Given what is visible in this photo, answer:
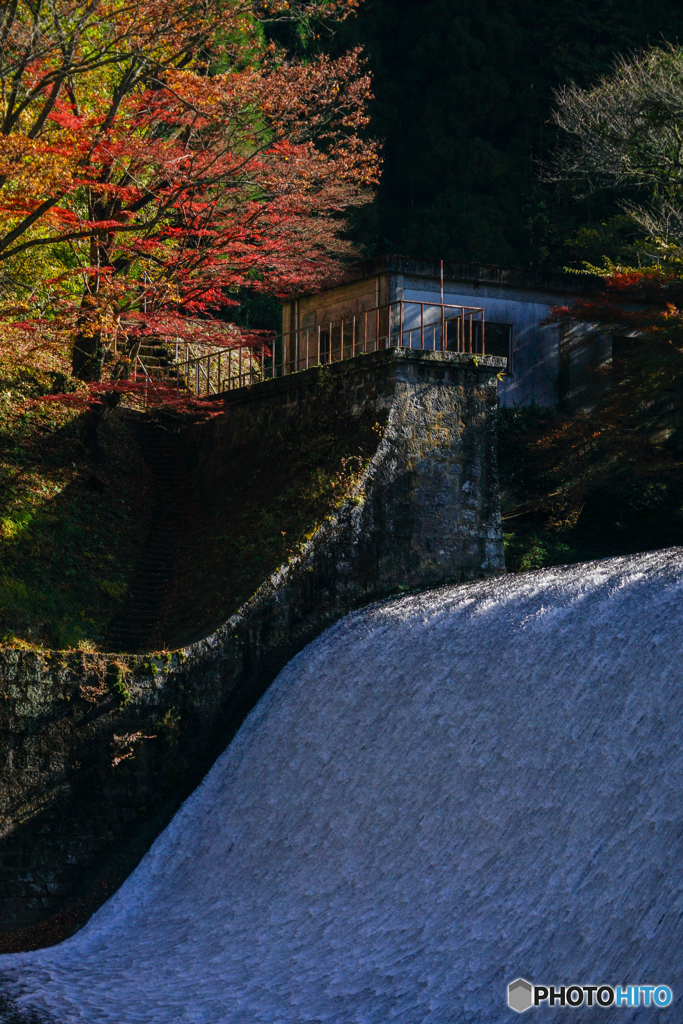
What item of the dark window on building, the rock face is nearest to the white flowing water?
the rock face

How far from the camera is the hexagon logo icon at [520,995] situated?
23.2 ft

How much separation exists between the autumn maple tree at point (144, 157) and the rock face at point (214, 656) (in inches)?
103

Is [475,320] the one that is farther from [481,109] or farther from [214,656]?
[481,109]

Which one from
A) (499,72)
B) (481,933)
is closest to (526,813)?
(481,933)

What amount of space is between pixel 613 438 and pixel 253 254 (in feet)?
23.0

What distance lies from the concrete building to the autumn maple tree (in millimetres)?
1857

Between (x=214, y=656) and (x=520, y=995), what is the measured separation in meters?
6.31

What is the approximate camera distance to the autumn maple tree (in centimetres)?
1329

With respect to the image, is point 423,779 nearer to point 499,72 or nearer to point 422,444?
point 422,444

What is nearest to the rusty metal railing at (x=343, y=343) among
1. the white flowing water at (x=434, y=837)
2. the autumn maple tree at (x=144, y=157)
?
the autumn maple tree at (x=144, y=157)

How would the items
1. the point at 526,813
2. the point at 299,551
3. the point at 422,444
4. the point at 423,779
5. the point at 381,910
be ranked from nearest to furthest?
the point at 526,813 < the point at 381,910 < the point at 423,779 < the point at 299,551 < the point at 422,444

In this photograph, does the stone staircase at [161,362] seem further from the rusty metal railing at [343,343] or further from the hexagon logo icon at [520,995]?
→ the hexagon logo icon at [520,995]

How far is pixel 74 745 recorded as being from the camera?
39.3ft

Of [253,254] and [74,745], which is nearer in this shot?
[74,745]
